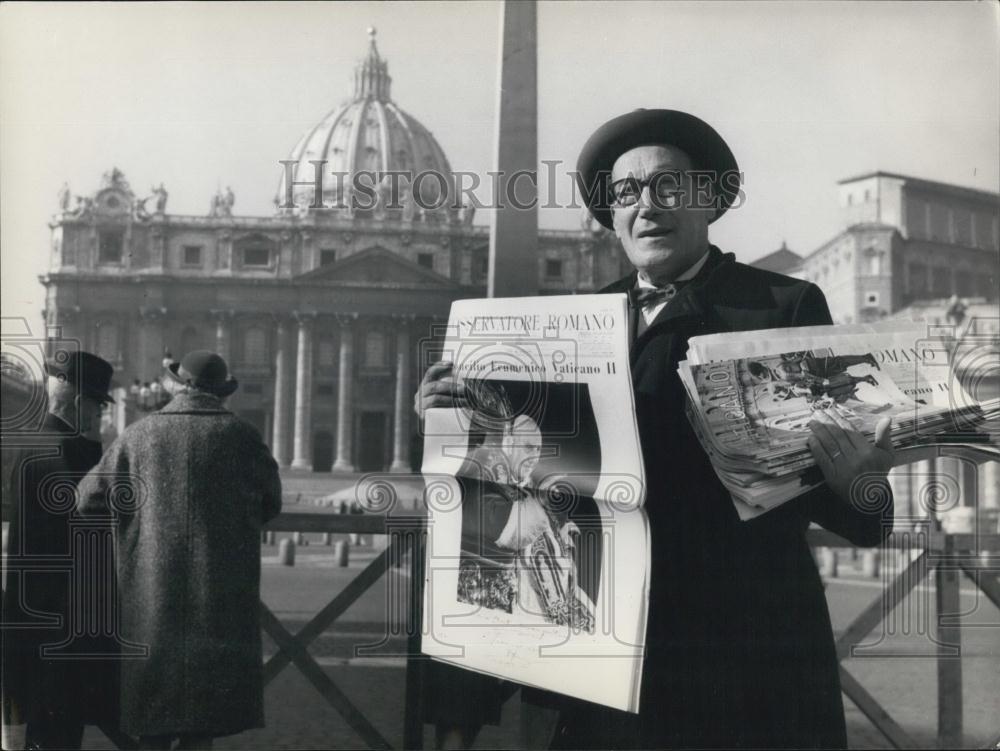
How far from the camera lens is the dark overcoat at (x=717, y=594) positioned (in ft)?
8.89

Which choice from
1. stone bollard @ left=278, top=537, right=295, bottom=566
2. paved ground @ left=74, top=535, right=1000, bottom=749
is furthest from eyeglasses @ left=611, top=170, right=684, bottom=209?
stone bollard @ left=278, top=537, right=295, bottom=566

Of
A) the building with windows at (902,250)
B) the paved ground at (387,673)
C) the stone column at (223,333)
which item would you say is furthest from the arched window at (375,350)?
the building with windows at (902,250)

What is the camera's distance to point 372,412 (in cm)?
493

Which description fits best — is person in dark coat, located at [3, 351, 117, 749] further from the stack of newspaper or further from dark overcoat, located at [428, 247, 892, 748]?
the stack of newspaper

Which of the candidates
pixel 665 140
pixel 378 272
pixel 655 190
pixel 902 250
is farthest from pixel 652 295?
pixel 902 250

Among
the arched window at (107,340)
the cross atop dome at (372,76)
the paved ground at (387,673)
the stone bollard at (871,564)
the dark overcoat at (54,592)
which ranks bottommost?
the stone bollard at (871,564)

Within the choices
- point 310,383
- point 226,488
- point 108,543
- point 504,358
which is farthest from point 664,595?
point 310,383

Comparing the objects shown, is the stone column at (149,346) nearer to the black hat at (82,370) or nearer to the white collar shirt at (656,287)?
the black hat at (82,370)

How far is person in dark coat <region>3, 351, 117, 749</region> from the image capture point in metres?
3.96

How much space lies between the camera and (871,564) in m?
23.0

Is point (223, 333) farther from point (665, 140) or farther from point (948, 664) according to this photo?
point (948, 664)

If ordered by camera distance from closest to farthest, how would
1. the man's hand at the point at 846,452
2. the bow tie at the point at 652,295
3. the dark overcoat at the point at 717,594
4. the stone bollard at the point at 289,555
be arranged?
the man's hand at the point at 846,452, the dark overcoat at the point at 717,594, the bow tie at the point at 652,295, the stone bollard at the point at 289,555

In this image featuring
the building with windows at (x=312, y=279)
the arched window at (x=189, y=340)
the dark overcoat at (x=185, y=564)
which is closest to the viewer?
the dark overcoat at (x=185, y=564)

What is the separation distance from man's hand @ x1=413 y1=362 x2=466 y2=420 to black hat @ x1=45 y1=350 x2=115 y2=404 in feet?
5.33
